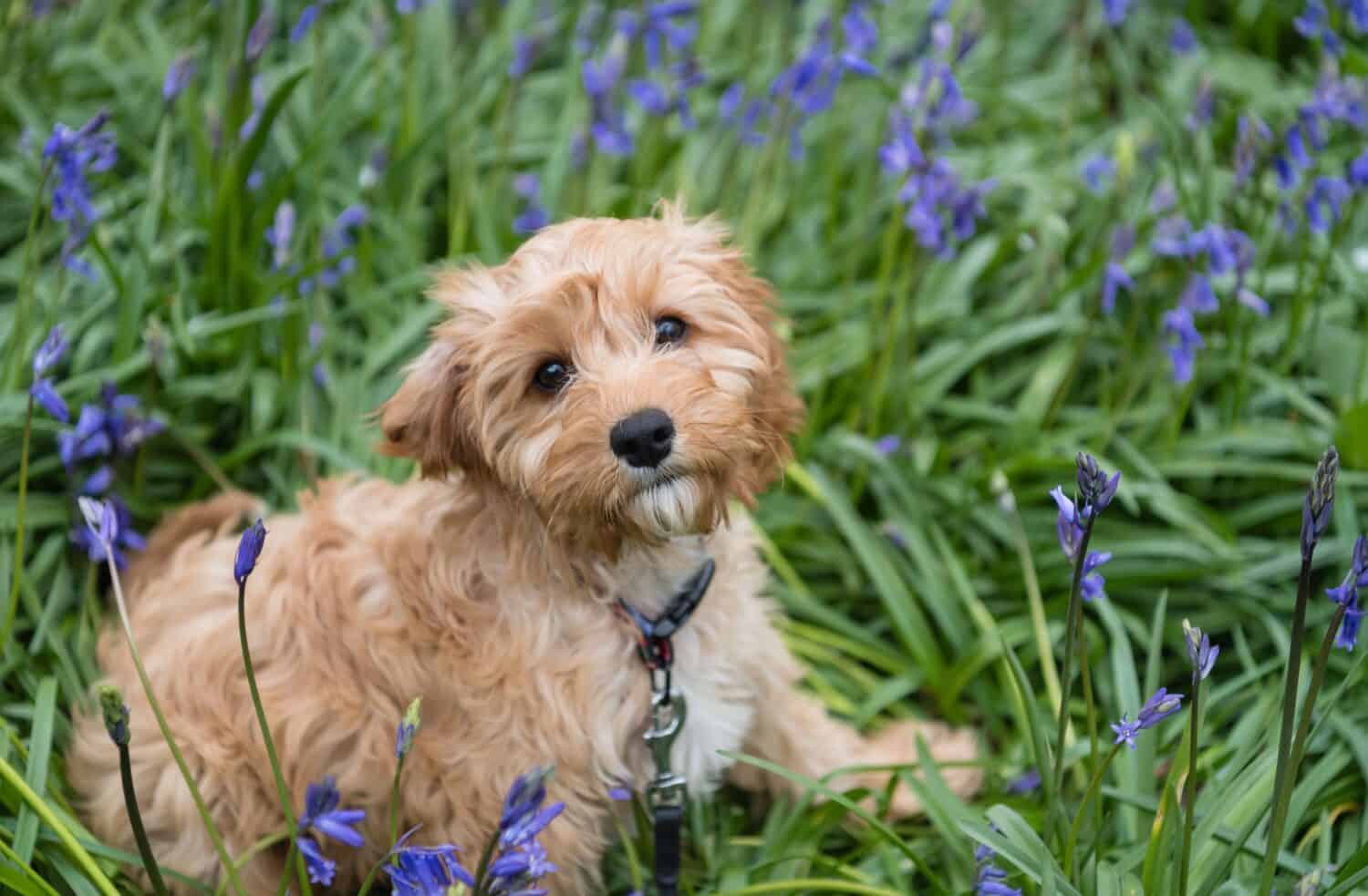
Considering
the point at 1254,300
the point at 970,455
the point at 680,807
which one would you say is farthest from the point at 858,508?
the point at 680,807

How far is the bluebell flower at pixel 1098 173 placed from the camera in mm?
4633

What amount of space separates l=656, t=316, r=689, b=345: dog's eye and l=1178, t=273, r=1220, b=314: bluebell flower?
1.95 meters

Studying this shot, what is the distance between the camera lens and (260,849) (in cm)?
303

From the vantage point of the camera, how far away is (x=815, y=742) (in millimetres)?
3645

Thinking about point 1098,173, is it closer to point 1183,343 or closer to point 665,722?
point 1183,343

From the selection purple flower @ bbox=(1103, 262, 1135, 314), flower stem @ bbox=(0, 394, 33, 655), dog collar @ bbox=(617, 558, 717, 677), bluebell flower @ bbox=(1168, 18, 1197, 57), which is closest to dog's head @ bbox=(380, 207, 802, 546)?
dog collar @ bbox=(617, 558, 717, 677)

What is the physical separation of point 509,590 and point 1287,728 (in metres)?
1.66

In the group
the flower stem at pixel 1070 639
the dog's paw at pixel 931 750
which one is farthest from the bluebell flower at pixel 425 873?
the dog's paw at pixel 931 750

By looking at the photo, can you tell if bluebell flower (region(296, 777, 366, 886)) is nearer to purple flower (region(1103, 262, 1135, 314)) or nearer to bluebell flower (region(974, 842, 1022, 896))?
bluebell flower (region(974, 842, 1022, 896))

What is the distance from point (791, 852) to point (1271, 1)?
468 centimetres

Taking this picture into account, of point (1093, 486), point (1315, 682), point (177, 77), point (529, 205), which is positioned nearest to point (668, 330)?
point (1093, 486)

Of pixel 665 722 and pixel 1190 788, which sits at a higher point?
pixel 1190 788

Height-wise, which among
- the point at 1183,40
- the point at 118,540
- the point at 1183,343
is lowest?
the point at 118,540

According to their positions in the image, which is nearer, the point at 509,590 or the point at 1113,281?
the point at 509,590
